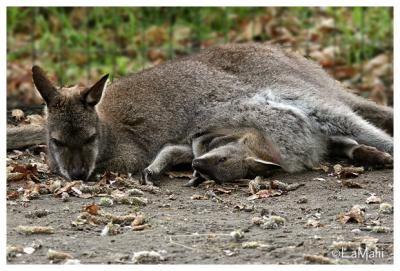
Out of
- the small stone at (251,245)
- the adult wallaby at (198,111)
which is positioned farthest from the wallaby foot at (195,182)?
the small stone at (251,245)

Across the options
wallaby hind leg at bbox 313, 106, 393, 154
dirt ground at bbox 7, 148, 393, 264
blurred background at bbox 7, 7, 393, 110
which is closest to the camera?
dirt ground at bbox 7, 148, 393, 264

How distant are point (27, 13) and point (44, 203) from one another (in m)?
6.60

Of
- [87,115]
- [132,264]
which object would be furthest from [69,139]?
[132,264]

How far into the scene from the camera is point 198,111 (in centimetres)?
732

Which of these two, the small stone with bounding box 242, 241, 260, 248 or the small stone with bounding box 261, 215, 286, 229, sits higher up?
the small stone with bounding box 242, 241, 260, 248

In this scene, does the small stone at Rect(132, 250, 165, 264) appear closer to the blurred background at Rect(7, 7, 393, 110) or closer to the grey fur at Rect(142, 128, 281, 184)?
the grey fur at Rect(142, 128, 281, 184)

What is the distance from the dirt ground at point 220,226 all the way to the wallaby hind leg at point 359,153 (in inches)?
6.7

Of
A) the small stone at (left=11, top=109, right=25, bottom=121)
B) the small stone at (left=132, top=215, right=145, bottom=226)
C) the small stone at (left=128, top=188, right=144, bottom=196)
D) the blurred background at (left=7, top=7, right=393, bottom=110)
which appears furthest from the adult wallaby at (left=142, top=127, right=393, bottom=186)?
the blurred background at (left=7, top=7, right=393, bottom=110)

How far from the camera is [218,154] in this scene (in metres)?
6.74

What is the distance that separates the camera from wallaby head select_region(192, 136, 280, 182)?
6672mm

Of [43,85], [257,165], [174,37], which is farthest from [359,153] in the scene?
[174,37]

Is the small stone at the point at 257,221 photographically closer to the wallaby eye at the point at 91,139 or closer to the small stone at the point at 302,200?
the small stone at the point at 302,200

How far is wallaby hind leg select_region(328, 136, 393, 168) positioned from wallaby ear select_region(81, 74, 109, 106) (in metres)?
1.88
